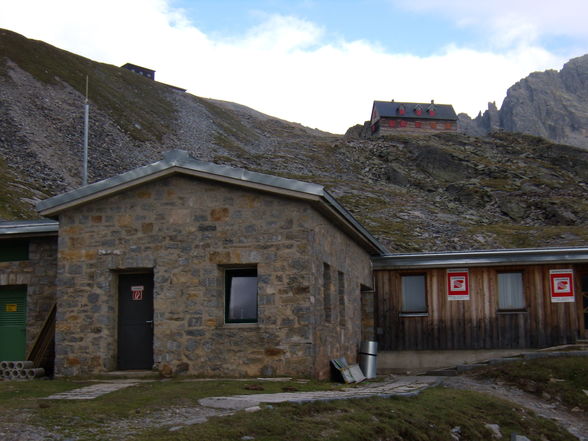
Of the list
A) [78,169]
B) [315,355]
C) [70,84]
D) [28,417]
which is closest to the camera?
[28,417]

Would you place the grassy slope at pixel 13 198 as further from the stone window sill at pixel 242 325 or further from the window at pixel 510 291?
the window at pixel 510 291

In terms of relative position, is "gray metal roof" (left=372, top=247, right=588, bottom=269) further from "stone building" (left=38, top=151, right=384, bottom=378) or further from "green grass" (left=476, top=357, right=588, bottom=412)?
"stone building" (left=38, top=151, right=384, bottom=378)

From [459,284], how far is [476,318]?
3.37 feet

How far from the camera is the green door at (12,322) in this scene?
1644 centimetres

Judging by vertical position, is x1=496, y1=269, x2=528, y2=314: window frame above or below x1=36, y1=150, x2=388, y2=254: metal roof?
below

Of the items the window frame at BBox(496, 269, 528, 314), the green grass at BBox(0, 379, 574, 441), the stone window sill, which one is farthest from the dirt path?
the stone window sill

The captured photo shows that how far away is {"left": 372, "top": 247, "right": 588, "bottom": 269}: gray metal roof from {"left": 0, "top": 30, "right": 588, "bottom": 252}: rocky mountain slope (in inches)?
777

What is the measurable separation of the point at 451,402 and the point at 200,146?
61.8m

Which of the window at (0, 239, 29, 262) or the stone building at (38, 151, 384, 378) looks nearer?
the stone building at (38, 151, 384, 378)

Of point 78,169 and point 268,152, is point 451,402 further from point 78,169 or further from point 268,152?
point 268,152

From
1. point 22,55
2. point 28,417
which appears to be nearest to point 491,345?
point 28,417

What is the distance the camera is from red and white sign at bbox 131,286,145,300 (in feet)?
48.8

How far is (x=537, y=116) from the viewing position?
171m

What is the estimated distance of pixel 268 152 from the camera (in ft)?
257
